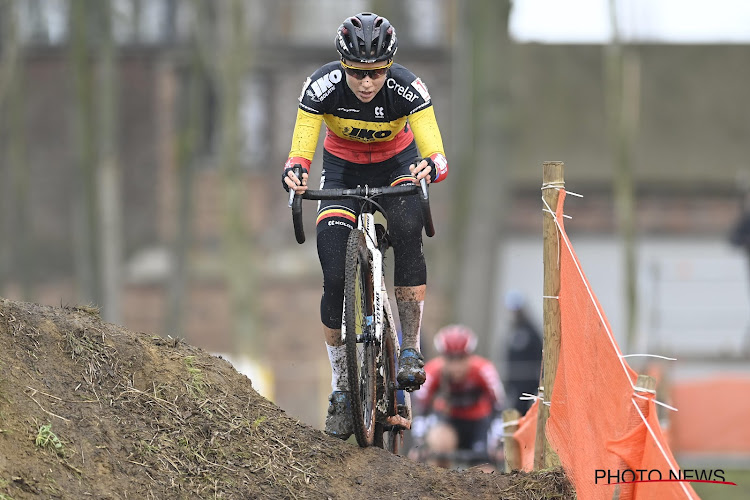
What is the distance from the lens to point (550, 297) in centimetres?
711

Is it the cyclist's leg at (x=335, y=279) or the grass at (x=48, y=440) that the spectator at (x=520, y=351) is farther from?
the grass at (x=48, y=440)

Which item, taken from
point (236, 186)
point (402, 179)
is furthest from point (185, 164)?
point (402, 179)

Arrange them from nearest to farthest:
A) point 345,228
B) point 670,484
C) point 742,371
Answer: point 670,484
point 345,228
point 742,371

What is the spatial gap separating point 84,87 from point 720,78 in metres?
19.1

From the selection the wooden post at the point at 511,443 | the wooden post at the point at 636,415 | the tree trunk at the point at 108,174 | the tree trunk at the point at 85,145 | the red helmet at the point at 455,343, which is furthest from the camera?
the tree trunk at the point at 108,174

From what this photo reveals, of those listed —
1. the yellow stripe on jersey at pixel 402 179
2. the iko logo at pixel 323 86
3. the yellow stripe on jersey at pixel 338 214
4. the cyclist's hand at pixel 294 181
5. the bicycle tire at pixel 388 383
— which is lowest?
the bicycle tire at pixel 388 383

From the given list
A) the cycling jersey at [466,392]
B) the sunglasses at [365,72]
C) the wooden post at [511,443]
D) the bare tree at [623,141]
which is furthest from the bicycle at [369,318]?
the bare tree at [623,141]

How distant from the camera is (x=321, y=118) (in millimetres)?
7102

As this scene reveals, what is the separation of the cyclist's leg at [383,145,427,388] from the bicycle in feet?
0.33

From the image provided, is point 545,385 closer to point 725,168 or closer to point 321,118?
point 321,118

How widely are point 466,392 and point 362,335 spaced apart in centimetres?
549

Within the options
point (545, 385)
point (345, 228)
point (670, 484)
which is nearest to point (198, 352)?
point (345, 228)

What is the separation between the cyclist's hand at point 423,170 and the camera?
6828 mm

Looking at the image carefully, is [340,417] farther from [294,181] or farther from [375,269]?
[294,181]
